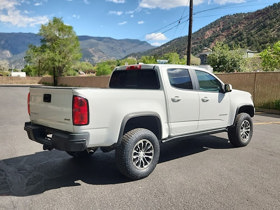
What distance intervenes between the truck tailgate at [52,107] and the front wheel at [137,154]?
34.1 inches

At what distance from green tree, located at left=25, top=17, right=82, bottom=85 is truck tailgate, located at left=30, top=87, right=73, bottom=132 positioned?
47414 millimetres

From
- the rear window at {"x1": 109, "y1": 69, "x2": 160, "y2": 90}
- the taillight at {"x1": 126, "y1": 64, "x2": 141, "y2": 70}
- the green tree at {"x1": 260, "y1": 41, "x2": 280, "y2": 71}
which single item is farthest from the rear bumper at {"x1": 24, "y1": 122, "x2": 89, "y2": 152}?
the green tree at {"x1": 260, "y1": 41, "x2": 280, "y2": 71}

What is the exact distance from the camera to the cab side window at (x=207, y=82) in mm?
5014

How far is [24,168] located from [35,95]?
54.1 inches

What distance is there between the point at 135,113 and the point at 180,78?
1.34 m

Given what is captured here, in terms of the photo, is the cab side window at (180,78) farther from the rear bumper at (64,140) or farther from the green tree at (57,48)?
the green tree at (57,48)

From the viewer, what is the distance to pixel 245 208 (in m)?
3.03

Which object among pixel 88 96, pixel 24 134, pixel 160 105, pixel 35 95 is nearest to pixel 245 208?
A: pixel 160 105

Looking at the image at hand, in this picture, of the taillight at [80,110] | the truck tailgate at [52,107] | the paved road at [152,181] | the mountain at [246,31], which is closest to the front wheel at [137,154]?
the paved road at [152,181]

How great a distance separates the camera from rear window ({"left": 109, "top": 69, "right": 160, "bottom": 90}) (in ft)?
14.7

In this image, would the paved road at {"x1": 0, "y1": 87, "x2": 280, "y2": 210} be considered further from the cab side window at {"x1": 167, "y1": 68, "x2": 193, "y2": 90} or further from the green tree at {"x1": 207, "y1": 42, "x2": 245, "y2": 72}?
the green tree at {"x1": 207, "y1": 42, "x2": 245, "y2": 72}

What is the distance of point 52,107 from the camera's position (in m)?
3.70

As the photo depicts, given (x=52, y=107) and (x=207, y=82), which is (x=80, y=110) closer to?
(x=52, y=107)

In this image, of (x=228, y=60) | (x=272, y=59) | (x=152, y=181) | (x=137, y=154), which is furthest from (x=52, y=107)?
(x=272, y=59)
